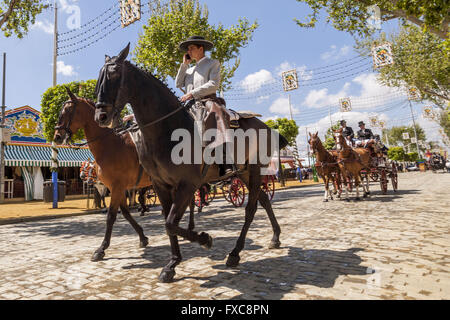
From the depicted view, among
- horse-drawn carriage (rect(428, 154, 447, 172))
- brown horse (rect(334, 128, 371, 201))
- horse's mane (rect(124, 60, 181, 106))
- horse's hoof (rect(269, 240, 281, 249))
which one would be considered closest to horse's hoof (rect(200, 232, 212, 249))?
horse's hoof (rect(269, 240, 281, 249))

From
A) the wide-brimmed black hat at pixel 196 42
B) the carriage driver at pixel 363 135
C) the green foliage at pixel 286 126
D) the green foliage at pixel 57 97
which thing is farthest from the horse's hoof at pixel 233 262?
the green foliage at pixel 286 126

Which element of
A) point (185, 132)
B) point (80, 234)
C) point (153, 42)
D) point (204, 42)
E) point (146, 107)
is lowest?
point (80, 234)

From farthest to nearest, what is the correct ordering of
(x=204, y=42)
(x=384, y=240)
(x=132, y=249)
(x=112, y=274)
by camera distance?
(x=132, y=249) < (x=384, y=240) < (x=204, y=42) < (x=112, y=274)

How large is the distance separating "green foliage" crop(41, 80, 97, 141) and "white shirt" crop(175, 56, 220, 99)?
11.9 m

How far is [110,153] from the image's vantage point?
17.3ft

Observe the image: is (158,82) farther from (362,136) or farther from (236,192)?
(362,136)

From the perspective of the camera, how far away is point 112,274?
3.53 m

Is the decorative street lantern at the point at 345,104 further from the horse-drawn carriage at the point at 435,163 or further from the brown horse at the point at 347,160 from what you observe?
the brown horse at the point at 347,160

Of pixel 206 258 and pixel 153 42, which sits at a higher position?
pixel 153 42

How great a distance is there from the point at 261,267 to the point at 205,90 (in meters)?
2.45

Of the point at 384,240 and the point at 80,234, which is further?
the point at 80,234
